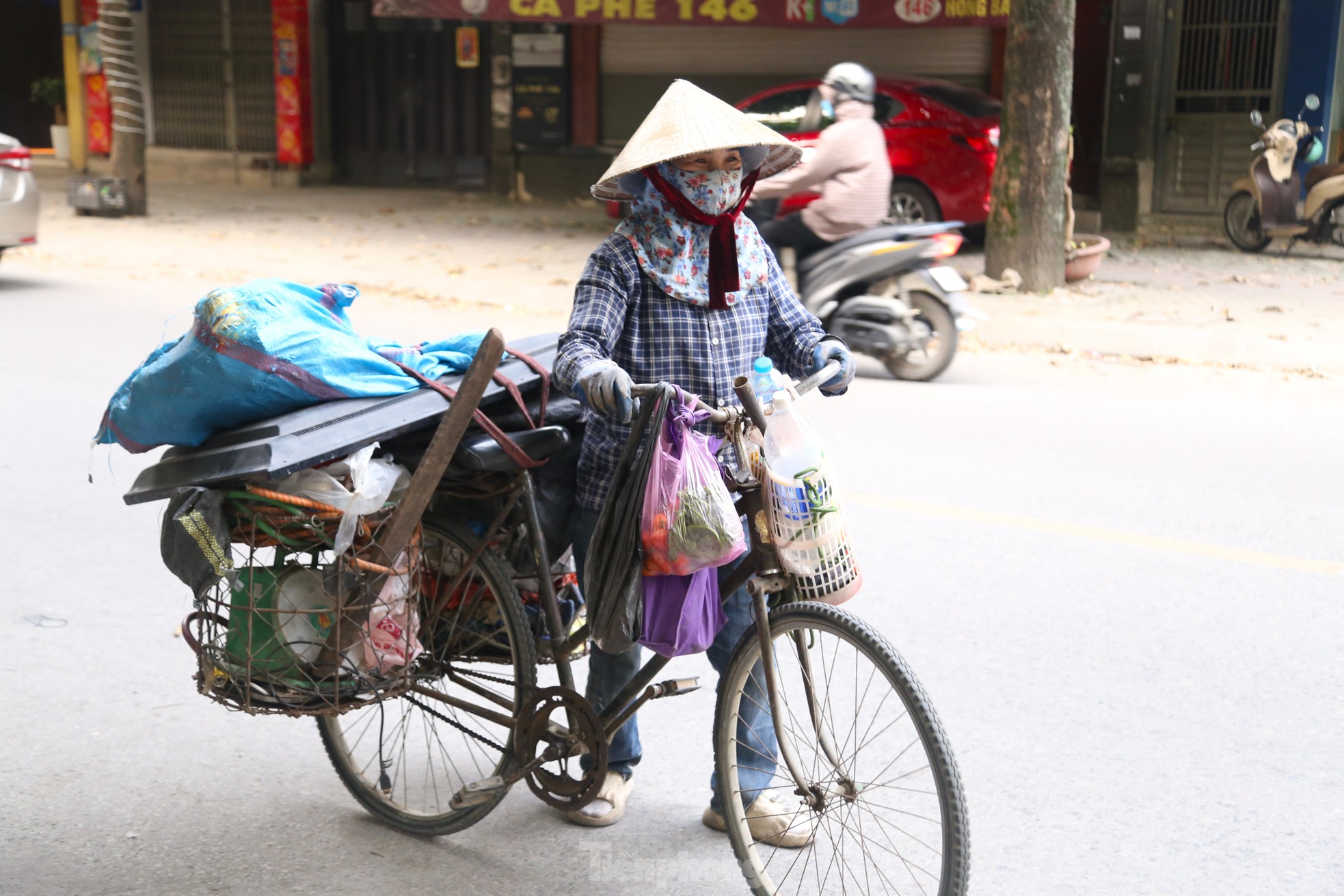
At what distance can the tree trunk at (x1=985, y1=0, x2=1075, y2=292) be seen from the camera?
33.6 feet

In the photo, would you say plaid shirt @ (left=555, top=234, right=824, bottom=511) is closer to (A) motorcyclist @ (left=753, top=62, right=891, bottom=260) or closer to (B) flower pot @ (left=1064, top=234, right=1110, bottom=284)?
(A) motorcyclist @ (left=753, top=62, right=891, bottom=260)

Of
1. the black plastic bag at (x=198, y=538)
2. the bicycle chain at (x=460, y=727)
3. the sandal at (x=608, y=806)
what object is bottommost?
the sandal at (x=608, y=806)

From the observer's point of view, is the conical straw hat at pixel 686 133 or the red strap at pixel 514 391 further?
the red strap at pixel 514 391

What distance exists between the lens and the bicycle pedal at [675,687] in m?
2.98

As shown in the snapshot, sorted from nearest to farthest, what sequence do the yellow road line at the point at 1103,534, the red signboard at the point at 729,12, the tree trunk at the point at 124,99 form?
1. the yellow road line at the point at 1103,534
2. the red signboard at the point at 729,12
3. the tree trunk at the point at 124,99

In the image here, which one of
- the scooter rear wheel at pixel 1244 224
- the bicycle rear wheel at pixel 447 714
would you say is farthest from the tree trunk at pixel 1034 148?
the bicycle rear wheel at pixel 447 714

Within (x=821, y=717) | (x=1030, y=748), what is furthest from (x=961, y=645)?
(x=821, y=717)

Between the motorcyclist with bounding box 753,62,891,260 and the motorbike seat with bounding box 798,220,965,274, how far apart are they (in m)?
0.10

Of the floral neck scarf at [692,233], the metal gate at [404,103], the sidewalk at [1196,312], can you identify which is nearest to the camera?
the floral neck scarf at [692,233]

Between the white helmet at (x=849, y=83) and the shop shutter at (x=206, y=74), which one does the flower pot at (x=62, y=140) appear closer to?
the shop shutter at (x=206, y=74)

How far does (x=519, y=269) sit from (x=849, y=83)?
4.93 meters

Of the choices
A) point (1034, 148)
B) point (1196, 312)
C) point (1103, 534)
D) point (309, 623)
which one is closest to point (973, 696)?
point (1103, 534)

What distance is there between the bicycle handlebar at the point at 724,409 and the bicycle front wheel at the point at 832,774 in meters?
0.41

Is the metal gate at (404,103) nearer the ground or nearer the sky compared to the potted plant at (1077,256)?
nearer the sky
